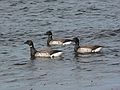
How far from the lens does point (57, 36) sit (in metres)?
28.7

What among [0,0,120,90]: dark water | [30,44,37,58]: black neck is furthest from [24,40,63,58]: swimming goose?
[0,0,120,90]: dark water

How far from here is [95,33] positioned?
28.3 m

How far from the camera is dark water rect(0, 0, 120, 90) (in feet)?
58.4

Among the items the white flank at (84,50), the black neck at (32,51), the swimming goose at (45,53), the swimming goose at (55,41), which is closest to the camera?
the swimming goose at (45,53)

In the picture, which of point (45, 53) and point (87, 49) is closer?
point (45, 53)

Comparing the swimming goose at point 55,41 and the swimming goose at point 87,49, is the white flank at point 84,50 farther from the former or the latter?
the swimming goose at point 55,41

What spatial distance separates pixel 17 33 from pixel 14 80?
10127mm

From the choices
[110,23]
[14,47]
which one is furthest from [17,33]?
[110,23]

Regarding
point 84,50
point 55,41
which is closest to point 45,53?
point 84,50

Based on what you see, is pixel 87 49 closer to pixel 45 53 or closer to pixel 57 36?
pixel 45 53

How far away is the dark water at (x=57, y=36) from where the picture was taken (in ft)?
58.4

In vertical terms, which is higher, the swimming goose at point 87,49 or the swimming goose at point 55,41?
the swimming goose at point 87,49

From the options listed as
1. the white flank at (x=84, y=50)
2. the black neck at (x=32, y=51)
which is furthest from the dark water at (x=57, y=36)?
the white flank at (x=84, y=50)

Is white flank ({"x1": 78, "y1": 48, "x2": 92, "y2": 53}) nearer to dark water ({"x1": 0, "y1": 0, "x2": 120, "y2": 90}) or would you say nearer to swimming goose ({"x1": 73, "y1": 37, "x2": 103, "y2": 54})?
swimming goose ({"x1": 73, "y1": 37, "x2": 103, "y2": 54})
